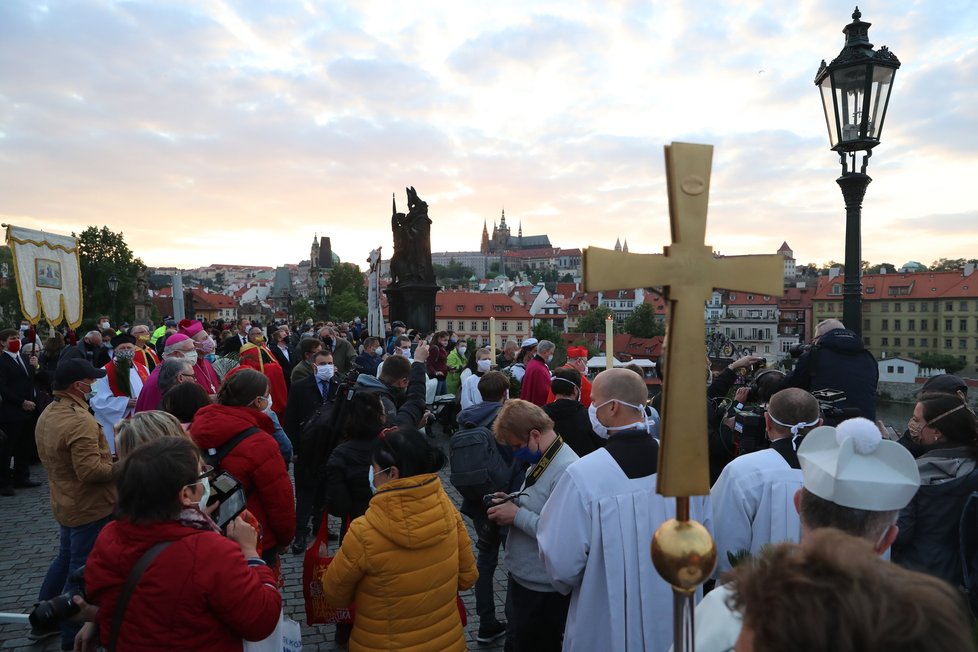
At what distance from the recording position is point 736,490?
3059mm

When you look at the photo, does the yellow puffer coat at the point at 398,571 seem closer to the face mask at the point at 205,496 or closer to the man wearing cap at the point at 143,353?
the face mask at the point at 205,496

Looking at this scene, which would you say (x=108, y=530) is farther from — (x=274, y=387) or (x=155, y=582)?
(x=274, y=387)

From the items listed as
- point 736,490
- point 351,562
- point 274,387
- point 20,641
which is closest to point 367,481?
point 351,562

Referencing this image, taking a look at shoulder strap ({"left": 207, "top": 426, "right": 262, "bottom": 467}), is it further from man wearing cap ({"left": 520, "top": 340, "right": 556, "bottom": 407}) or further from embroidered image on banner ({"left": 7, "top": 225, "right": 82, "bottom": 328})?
embroidered image on banner ({"left": 7, "top": 225, "right": 82, "bottom": 328})

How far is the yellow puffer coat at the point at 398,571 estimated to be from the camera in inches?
113

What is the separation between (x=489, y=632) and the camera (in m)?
4.37

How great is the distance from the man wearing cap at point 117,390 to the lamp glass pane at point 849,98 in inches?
269

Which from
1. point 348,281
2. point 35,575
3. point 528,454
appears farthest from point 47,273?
point 348,281

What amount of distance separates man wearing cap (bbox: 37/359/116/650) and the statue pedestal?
14.0m

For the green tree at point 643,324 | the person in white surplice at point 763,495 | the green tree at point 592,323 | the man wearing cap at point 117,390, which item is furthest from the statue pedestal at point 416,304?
the green tree at point 592,323

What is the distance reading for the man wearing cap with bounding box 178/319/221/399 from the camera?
7.02 meters

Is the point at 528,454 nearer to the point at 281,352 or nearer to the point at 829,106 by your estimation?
the point at 829,106

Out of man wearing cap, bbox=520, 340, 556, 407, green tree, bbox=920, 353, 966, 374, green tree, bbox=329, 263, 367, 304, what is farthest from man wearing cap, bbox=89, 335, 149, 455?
green tree, bbox=920, 353, 966, 374

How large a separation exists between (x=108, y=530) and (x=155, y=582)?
1.18 ft
